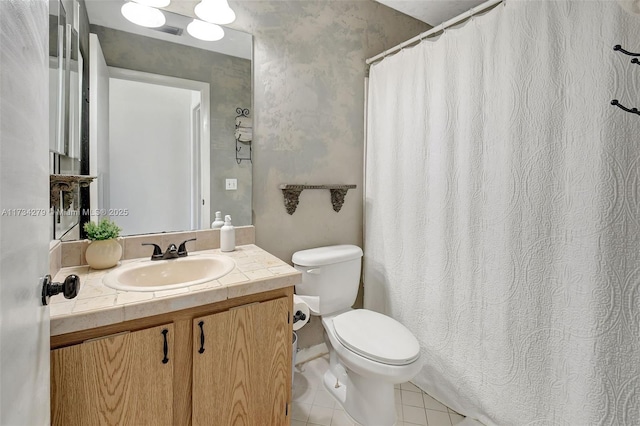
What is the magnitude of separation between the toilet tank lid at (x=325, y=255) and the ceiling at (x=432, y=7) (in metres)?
1.68

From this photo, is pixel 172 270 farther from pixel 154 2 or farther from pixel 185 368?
pixel 154 2

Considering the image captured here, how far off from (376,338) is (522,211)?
34.4 inches

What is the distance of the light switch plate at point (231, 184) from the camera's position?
5.24 ft

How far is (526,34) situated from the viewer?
123 centimetres

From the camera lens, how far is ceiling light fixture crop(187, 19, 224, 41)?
4.75 ft

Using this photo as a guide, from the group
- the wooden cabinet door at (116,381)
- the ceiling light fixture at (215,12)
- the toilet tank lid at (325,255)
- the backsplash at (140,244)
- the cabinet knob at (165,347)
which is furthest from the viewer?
the toilet tank lid at (325,255)

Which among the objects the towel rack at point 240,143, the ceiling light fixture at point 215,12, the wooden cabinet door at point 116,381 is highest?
the ceiling light fixture at point 215,12

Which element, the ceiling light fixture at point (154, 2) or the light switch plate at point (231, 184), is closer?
the ceiling light fixture at point (154, 2)

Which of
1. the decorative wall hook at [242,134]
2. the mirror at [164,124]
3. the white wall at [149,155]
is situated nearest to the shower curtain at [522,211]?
the decorative wall hook at [242,134]

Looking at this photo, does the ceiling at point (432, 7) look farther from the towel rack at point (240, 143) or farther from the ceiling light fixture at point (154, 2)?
the ceiling light fixture at point (154, 2)

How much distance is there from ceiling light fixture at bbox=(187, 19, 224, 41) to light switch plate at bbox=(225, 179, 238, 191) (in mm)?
718

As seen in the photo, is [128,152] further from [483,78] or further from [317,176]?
[483,78]

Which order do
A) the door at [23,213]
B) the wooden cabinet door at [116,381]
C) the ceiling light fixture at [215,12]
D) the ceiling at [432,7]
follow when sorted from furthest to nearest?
the ceiling at [432,7], the ceiling light fixture at [215,12], the wooden cabinet door at [116,381], the door at [23,213]

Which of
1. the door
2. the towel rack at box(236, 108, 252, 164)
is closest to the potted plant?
the door
